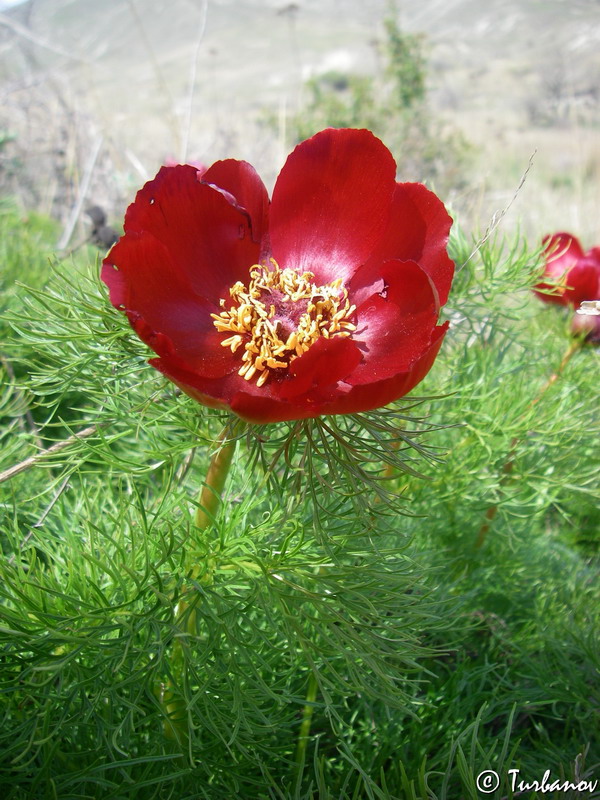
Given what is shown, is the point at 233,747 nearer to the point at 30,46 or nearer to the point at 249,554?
the point at 249,554

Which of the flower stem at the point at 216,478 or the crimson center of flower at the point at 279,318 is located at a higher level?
Result: the crimson center of flower at the point at 279,318

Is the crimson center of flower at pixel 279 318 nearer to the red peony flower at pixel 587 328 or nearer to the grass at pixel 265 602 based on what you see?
the grass at pixel 265 602

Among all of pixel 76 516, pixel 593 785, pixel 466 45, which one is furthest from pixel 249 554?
pixel 466 45

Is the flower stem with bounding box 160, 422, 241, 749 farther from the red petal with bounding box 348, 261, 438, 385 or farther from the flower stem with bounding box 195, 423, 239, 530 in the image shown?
the red petal with bounding box 348, 261, 438, 385

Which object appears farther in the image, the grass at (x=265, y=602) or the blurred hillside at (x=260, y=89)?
the blurred hillside at (x=260, y=89)

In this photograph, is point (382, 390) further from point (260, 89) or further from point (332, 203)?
point (260, 89)

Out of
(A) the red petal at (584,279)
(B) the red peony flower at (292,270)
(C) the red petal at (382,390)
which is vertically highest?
(B) the red peony flower at (292,270)

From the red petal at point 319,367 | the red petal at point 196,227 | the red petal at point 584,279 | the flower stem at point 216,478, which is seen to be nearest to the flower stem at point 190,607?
the flower stem at point 216,478
